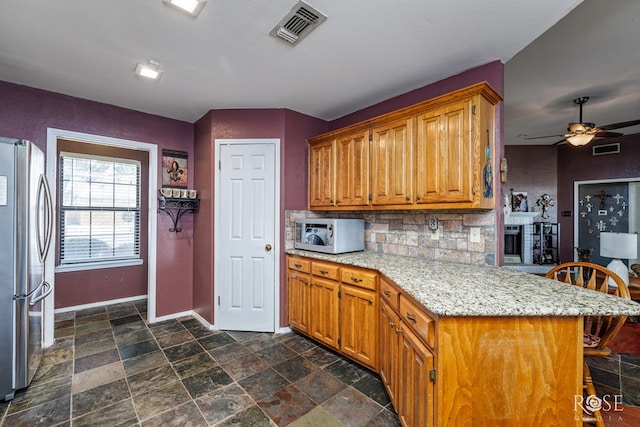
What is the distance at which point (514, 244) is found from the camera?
608 cm

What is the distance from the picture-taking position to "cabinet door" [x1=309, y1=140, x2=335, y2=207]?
2.95 meters

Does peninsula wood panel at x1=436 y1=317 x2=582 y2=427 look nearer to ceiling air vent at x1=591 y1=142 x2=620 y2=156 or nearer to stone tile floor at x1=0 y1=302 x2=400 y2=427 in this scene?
stone tile floor at x1=0 y1=302 x2=400 y2=427

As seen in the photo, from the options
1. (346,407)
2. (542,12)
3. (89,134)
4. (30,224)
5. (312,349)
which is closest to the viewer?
(542,12)

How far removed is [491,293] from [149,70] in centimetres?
285

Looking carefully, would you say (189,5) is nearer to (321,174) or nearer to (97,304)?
(321,174)

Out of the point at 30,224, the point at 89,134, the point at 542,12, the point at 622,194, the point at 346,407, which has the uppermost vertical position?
the point at 542,12

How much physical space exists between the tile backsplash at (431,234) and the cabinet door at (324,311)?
0.66m

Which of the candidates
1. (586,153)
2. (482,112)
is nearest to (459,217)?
(482,112)

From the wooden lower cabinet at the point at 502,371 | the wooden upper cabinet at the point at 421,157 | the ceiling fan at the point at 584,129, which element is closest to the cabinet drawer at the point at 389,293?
the wooden lower cabinet at the point at 502,371

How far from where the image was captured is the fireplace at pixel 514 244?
19.4ft

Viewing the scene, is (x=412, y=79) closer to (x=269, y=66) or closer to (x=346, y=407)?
(x=269, y=66)

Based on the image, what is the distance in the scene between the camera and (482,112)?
1.94 metres

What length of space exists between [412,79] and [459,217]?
1236mm

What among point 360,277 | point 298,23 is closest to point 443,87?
point 298,23
